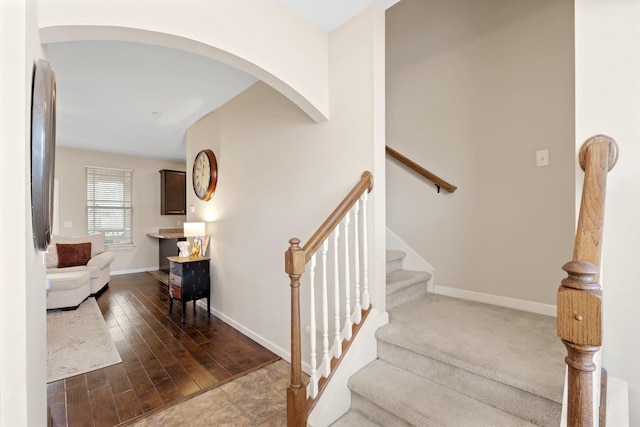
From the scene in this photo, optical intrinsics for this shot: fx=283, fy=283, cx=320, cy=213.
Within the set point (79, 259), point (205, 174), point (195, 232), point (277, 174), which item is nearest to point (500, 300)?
point (277, 174)

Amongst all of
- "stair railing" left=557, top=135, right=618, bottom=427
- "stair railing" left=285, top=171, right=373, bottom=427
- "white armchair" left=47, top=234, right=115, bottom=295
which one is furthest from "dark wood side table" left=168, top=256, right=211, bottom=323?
"stair railing" left=557, top=135, right=618, bottom=427

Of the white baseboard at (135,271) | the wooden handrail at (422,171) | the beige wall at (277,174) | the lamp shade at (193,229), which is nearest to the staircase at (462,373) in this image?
the beige wall at (277,174)

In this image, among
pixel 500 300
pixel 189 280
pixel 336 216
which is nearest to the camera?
pixel 336 216

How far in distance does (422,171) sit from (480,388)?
1.73m

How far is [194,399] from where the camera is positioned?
6.44 feet

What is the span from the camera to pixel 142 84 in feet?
9.46

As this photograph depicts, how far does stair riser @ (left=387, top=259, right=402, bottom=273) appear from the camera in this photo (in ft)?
8.61

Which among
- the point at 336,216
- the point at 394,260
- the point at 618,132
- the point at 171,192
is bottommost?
the point at 394,260

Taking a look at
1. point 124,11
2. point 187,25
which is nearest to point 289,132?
point 187,25

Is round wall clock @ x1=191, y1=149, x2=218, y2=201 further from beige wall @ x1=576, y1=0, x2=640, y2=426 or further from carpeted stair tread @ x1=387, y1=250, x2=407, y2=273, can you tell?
beige wall @ x1=576, y1=0, x2=640, y2=426

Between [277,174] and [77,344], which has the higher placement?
[277,174]

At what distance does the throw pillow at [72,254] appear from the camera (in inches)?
175

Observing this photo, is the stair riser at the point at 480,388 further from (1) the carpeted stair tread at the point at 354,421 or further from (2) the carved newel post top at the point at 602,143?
(2) the carved newel post top at the point at 602,143
